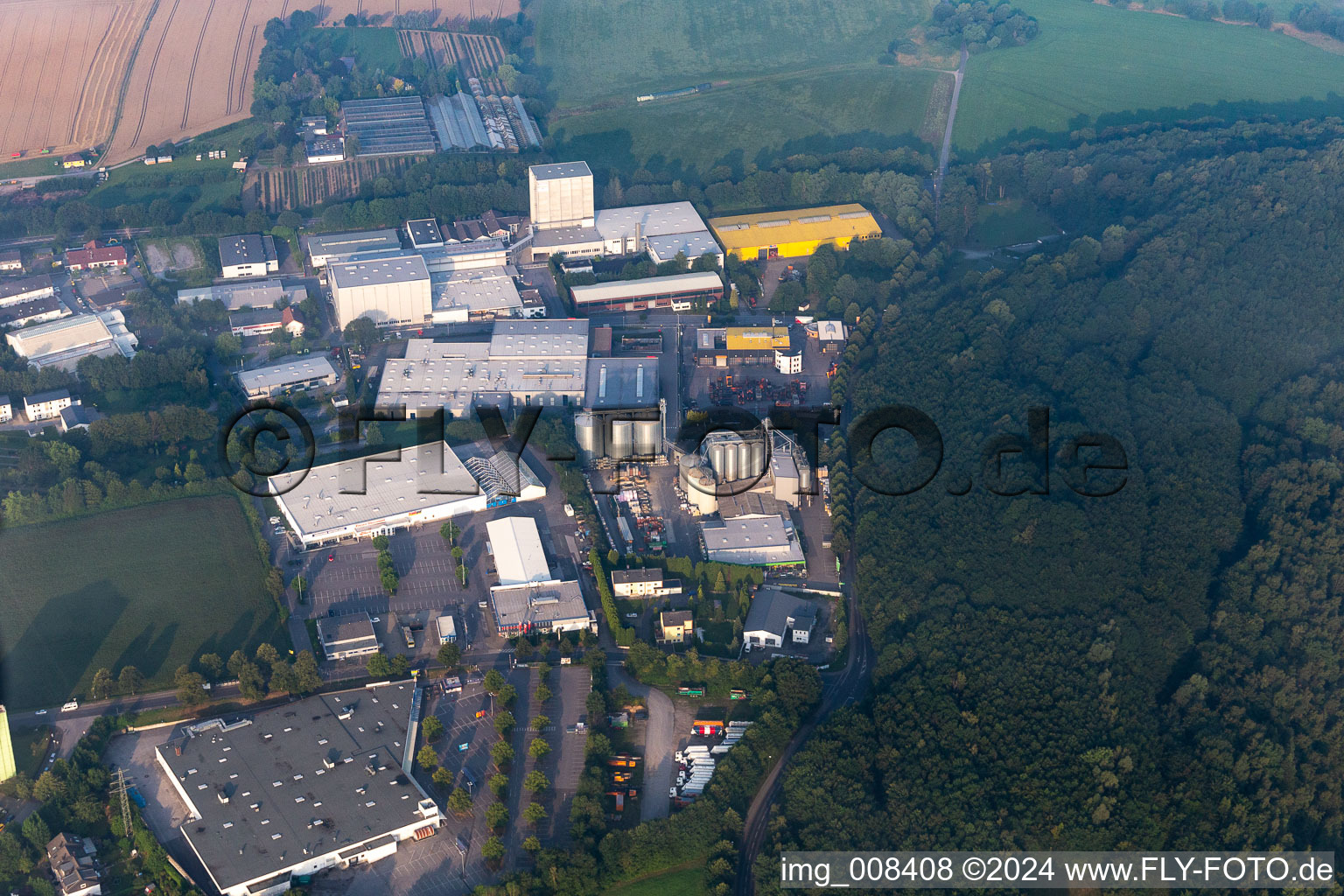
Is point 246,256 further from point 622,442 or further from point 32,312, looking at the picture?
point 622,442

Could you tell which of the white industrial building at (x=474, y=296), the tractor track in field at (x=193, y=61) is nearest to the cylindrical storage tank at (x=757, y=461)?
the white industrial building at (x=474, y=296)

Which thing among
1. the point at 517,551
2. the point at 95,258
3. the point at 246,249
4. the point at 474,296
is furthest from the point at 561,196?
the point at 517,551

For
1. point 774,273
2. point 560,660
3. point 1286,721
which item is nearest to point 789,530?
point 560,660

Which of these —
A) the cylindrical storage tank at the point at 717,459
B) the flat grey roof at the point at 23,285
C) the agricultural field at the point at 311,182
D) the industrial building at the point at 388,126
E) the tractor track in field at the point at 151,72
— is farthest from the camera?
the industrial building at the point at 388,126

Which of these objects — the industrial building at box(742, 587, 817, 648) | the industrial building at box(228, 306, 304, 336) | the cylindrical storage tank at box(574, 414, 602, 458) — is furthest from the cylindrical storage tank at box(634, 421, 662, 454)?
the industrial building at box(228, 306, 304, 336)

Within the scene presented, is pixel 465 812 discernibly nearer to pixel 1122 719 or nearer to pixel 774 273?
pixel 1122 719

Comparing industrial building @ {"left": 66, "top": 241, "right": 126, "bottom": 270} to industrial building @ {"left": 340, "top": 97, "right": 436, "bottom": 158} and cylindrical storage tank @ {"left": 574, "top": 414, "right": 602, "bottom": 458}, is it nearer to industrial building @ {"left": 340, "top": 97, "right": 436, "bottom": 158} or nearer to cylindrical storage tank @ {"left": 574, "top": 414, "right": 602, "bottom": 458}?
industrial building @ {"left": 340, "top": 97, "right": 436, "bottom": 158}

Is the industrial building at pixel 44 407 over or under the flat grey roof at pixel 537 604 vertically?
over

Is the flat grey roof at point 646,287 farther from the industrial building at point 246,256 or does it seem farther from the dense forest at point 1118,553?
the industrial building at point 246,256
